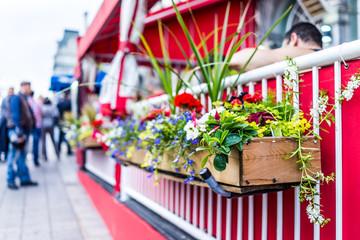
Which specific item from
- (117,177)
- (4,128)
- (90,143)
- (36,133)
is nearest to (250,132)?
(117,177)

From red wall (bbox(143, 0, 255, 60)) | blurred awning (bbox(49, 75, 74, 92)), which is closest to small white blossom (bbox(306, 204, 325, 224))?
red wall (bbox(143, 0, 255, 60))

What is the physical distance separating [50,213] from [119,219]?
1.38 m

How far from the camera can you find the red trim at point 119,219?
2.59 m

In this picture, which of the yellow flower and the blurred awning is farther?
the blurred awning

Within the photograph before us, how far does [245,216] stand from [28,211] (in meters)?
3.29

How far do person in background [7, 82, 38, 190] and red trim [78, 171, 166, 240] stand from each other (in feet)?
4.88

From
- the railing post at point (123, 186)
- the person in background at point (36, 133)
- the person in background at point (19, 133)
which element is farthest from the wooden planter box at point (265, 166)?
the person in background at point (36, 133)

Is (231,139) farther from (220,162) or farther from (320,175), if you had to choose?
(320,175)

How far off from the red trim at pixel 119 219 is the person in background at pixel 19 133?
1488 mm

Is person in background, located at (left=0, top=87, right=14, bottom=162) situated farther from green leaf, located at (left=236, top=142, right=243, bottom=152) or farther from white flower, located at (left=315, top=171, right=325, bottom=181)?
white flower, located at (left=315, top=171, right=325, bottom=181)

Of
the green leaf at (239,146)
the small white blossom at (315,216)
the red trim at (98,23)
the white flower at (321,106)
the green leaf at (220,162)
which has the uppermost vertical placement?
the red trim at (98,23)

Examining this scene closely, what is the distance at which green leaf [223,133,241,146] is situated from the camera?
1203mm

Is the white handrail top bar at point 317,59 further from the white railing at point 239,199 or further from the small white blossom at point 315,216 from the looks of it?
the small white blossom at point 315,216

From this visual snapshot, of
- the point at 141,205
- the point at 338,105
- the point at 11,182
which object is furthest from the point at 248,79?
the point at 11,182
